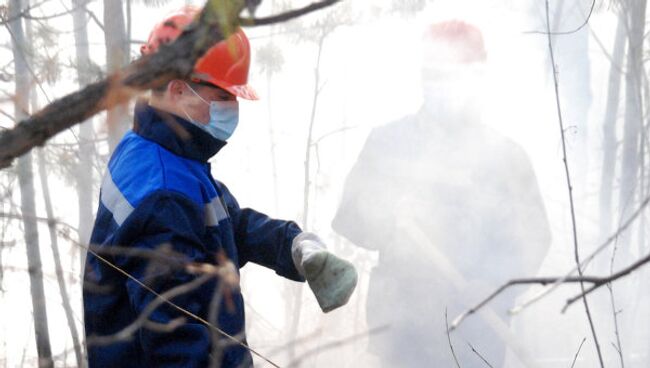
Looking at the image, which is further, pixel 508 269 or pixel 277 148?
pixel 277 148

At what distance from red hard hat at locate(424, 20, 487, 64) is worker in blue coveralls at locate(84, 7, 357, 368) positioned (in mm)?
2816

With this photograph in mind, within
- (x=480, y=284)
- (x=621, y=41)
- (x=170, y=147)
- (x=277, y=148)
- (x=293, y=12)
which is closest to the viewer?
(x=293, y=12)

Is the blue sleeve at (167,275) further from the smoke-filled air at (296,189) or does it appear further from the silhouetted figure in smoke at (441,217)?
the silhouetted figure in smoke at (441,217)

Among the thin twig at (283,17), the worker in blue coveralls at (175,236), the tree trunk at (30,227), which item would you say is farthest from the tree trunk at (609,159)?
the thin twig at (283,17)

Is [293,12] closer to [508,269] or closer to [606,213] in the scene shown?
[508,269]

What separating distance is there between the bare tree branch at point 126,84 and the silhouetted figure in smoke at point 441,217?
4300 millimetres

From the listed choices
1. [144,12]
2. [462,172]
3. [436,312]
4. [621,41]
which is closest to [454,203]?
[462,172]

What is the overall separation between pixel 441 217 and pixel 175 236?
320 centimetres

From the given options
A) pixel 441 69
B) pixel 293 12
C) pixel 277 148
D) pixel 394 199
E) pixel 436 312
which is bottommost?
pixel 277 148

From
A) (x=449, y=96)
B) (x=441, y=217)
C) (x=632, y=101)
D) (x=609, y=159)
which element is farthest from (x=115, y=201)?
(x=609, y=159)

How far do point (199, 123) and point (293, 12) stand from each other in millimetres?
1719

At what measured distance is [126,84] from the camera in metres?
1.01

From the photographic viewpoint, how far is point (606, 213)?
9.30m

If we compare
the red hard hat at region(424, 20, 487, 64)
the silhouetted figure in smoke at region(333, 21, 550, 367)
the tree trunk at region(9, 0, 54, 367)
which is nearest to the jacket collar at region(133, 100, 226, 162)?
the tree trunk at region(9, 0, 54, 367)
